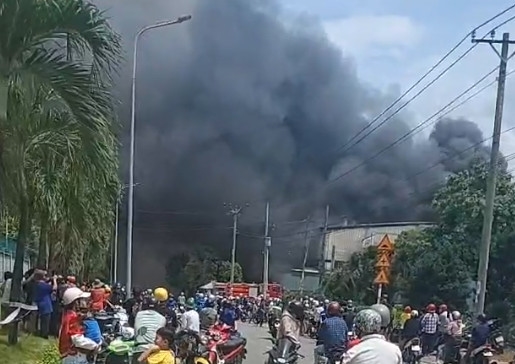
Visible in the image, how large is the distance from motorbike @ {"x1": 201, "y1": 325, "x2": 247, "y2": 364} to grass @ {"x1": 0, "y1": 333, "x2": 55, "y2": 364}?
9.60 ft

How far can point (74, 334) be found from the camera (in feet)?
30.6

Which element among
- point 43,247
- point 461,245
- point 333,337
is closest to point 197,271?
point 461,245

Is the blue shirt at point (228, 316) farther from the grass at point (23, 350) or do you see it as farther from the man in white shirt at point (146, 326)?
the man in white shirt at point (146, 326)

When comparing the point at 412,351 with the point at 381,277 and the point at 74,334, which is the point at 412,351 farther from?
the point at 74,334

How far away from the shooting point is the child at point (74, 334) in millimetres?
9312

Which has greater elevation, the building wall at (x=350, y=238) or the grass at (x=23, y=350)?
the building wall at (x=350, y=238)

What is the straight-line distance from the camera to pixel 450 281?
132ft

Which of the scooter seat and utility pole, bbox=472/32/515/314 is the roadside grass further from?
utility pole, bbox=472/32/515/314

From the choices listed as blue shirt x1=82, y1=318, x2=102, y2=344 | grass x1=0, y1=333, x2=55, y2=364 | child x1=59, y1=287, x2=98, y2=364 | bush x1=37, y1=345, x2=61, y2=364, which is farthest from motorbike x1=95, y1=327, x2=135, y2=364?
child x1=59, y1=287, x2=98, y2=364

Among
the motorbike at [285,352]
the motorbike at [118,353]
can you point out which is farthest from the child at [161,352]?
the motorbike at [285,352]

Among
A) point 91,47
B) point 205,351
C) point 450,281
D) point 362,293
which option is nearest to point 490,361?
point 205,351

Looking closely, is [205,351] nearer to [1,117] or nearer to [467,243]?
[1,117]

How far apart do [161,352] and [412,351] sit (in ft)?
45.5

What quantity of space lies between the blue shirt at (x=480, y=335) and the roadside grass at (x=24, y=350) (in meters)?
8.22
